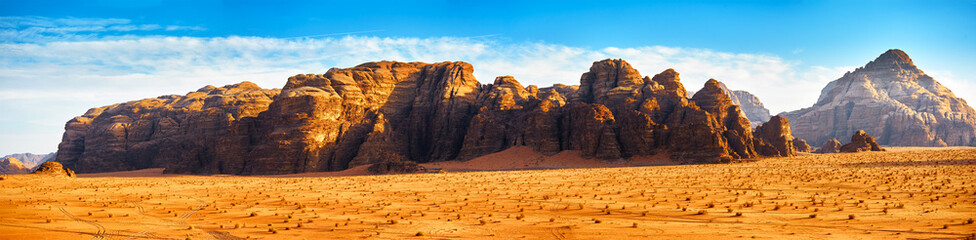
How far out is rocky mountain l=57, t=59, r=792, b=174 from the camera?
62.0 metres

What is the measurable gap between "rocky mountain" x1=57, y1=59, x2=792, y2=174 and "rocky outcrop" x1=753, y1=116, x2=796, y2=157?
2.45 feet

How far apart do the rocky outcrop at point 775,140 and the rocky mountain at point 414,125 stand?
75cm

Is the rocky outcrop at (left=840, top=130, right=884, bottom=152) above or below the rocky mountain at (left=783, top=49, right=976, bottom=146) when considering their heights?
below

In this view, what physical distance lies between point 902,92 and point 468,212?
17305 centimetres

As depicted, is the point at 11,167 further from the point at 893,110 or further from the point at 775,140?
the point at 893,110

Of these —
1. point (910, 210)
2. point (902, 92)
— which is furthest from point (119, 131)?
point (902, 92)

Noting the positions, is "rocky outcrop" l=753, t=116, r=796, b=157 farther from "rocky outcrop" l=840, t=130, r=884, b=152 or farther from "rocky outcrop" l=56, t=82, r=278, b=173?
"rocky outcrop" l=56, t=82, r=278, b=173

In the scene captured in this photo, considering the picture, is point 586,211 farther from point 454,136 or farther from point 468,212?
point 454,136

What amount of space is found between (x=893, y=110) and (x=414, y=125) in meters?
129

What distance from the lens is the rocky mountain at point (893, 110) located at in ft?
411

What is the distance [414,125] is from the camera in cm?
7650

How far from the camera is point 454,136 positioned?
73.8 meters

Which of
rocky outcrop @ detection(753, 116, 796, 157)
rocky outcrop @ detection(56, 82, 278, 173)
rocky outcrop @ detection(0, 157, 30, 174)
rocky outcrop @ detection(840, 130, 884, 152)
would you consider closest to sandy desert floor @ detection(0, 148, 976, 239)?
rocky outcrop @ detection(753, 116, 796, 157)

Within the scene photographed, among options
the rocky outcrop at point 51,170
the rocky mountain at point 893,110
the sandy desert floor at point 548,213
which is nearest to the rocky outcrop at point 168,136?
the rocky outcrop at point 51,170
